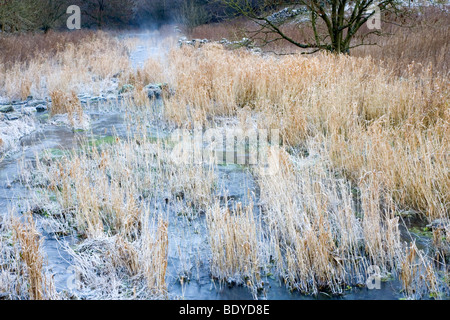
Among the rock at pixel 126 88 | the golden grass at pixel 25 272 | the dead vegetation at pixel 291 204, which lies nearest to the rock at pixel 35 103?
the rock at pixel 126 88

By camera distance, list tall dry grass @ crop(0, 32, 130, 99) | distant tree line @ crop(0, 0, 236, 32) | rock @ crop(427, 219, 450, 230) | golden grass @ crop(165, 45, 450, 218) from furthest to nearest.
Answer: distant tree line @ crop(0, 0, 236, 32) → tall dry grass @ crop(0, 32, 130, 99) → golden grass @ crop(165, 45, 450, 218) → rock @ crop(427, 219, 450, 230)

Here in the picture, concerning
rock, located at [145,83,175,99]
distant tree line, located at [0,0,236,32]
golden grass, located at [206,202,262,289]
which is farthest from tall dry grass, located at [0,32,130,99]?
golden grass, located at [206,202,262,289]

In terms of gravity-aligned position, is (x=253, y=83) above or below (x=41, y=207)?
above

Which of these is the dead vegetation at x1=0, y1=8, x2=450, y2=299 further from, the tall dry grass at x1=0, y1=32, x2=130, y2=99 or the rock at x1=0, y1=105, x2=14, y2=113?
the tall dry grass at x1=0, y1=32, x2=130, y2=99

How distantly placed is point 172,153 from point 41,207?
5.75ft

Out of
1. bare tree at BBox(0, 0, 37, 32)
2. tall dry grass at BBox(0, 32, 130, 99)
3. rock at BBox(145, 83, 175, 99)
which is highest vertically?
bare tree at BBox(0, 0, 37, 32)

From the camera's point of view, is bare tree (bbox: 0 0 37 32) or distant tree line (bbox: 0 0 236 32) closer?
bare tree (bbox: 0 0 37 32)

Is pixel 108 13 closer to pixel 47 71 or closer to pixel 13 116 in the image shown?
pixel 47 71

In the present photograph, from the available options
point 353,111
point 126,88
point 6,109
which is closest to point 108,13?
point 126,88

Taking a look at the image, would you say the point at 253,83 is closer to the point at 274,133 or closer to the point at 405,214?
Result: the point at 274,133

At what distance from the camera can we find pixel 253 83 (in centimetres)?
700

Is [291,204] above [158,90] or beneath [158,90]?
beneath

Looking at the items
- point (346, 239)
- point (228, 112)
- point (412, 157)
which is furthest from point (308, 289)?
point (228, 112)

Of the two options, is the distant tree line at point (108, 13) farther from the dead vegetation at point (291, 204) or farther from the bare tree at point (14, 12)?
the dead vegetation at point (291, 204)
